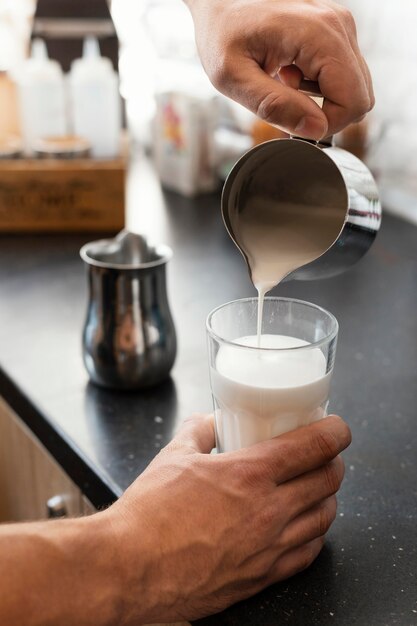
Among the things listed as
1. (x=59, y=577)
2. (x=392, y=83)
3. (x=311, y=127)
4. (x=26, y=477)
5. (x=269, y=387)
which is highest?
(x=311, y=127)

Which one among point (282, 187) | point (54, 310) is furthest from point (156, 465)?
point (54, 310)

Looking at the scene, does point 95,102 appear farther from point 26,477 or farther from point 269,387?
point 269,387

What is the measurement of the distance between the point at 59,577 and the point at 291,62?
0.60 meters

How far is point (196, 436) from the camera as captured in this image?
89cm

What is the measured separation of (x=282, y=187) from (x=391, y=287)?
2.32ft

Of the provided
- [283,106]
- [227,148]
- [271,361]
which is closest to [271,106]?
[283,106]

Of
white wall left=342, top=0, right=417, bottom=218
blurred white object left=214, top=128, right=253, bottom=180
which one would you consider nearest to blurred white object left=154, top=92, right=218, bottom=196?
blurred white object left=214, top=128, right=253, bottom=180

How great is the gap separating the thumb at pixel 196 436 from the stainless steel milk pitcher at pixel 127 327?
0.25 metres

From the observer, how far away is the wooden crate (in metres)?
1.86

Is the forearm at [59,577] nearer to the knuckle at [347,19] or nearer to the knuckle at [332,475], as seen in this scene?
the knuckle at [332,475]

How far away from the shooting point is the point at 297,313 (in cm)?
90

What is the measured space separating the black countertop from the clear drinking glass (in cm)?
15

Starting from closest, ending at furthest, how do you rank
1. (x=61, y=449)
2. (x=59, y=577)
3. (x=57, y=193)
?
(x=59, y=577)
(x=61, y=449)
(x=57, y=193)

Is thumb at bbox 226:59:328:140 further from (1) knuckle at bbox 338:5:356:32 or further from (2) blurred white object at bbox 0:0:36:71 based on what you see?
(2) blurred white object at bbox 0:0:36:71
